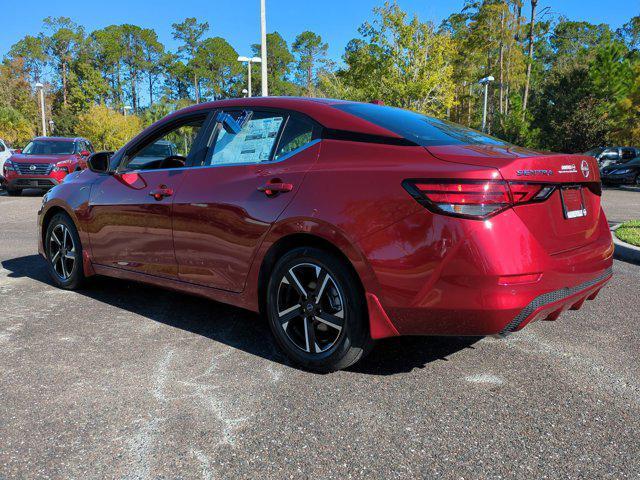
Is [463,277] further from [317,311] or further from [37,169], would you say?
[37,169]

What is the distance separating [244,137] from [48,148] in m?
16.0

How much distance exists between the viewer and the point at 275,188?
10.9 feet

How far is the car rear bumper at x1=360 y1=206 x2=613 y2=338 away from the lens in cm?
265

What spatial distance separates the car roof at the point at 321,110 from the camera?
319 centimetres

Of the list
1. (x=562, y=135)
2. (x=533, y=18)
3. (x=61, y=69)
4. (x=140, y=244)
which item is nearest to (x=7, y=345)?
(x=140, y=244)

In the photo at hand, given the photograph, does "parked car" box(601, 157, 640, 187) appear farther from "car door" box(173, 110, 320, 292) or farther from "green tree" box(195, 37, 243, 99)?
"green tree" box(195, 37, 243, 99)

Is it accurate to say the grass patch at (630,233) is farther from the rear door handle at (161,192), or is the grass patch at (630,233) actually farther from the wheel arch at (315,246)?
the rear door handle at (161,192)

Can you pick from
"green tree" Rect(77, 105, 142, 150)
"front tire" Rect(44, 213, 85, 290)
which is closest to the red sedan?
"front tire" Rect(44, 213, 85, 290)

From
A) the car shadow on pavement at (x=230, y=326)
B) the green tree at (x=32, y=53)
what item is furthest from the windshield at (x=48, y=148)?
the green tree at (x=32, y=53)

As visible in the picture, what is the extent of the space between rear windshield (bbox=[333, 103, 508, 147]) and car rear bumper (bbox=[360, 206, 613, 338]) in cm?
59

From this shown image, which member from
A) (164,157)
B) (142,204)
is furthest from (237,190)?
(164,157)

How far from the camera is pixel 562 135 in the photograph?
31938mm

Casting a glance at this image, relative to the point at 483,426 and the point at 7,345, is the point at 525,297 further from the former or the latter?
the point at 7,345

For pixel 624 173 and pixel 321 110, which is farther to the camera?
pixel 624 173
